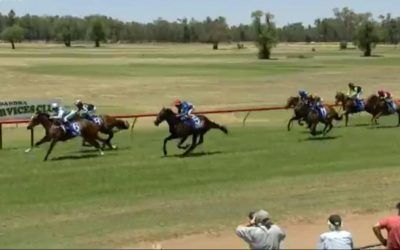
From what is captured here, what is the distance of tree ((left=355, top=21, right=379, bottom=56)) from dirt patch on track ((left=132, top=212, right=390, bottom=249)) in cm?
11262

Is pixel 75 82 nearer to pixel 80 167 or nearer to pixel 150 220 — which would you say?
pixel 80 167

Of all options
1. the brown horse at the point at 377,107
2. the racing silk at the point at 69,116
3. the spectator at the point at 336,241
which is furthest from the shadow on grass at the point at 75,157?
the spectator at the point at 336,241

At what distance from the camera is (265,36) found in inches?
4557

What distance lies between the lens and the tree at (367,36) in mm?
125656

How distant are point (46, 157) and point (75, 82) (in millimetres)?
41014

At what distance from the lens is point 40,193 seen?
17.6 m

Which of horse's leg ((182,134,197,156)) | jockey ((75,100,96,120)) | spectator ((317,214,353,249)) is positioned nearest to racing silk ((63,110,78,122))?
jockey ((75,100,96,120))

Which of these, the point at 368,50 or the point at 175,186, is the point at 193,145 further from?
the point at 368,50

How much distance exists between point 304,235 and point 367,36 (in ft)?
382

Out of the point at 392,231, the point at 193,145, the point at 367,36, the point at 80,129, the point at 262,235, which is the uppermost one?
the point at 262,235

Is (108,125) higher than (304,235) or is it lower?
lower

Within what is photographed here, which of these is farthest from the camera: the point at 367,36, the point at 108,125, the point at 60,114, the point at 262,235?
the point at 367,36

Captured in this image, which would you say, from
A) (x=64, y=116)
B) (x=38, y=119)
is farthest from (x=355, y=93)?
(x=38, y=119)

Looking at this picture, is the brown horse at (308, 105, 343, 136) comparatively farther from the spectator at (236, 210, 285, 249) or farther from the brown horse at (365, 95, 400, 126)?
the spectator at (236, 210, 285, 249)
